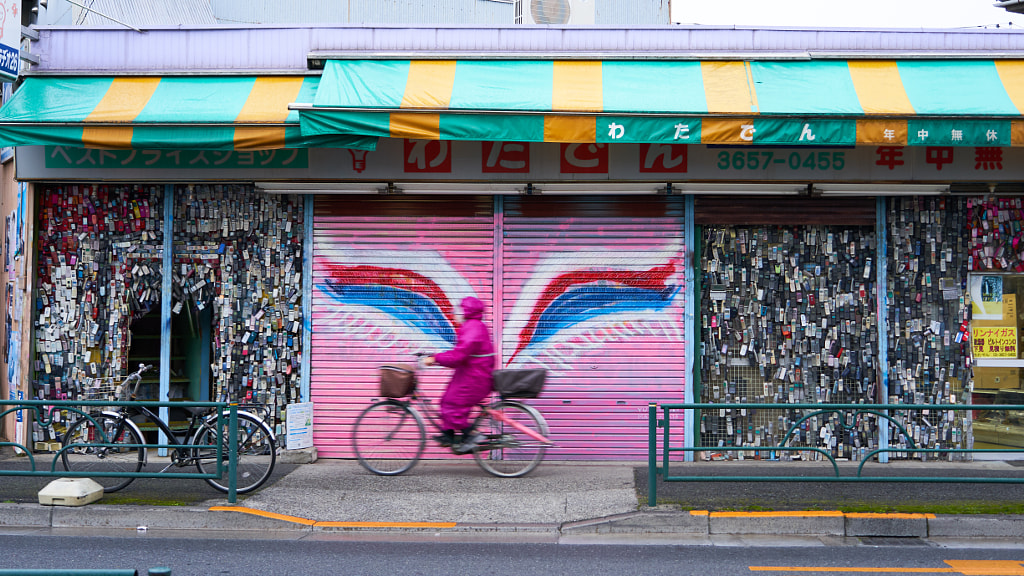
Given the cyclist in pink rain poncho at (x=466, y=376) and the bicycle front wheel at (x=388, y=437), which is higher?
the cyclist in pink rain poncho at (x=466, y=376)

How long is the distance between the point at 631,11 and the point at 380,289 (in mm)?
15197

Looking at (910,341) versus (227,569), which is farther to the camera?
(910,341)

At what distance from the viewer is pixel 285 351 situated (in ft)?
32.4

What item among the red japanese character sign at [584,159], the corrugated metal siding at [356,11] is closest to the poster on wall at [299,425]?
the red japanese character sign at [584,159]

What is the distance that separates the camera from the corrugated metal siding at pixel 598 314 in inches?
382

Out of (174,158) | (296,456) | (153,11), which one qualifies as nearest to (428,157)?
(174,158)

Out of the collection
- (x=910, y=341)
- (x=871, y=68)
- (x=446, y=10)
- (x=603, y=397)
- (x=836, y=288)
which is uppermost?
(x=446, y=10)

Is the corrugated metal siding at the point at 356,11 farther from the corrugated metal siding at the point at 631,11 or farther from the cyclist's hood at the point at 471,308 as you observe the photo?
the cyclist's hood at the point at 471,308

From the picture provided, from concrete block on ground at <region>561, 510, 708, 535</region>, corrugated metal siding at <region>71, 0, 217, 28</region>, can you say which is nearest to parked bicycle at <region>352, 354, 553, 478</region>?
concrete block on ground at <region>561, 510, 708, 535</region>

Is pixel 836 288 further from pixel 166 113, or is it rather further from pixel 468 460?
pixel 166 113

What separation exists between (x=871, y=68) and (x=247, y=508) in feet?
25.9

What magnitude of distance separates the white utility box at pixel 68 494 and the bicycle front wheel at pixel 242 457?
925mm

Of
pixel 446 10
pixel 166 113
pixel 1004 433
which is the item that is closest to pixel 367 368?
pixel 166 113

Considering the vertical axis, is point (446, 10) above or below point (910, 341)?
above
